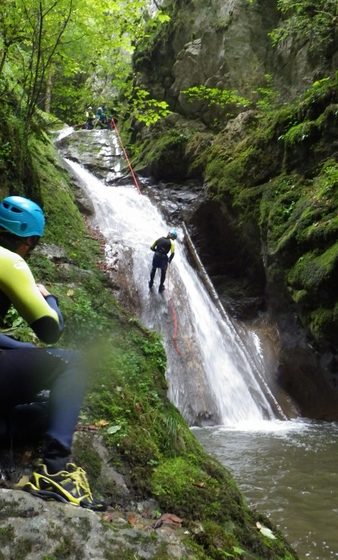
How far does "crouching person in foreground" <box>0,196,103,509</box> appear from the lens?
2.17 metres

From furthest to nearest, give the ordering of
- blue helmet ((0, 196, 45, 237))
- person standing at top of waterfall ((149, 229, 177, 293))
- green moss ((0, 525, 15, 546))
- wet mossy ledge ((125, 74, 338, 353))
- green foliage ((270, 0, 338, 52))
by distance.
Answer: green foliage ((270, 0, 338, 52)) → person standing at top of waterfall ((149, 229, 177, 293)) → wet mossy ledge ((125, 74, 338, 353)) → blue helmet ((0, 196, 45, 237)) → green moss ((0, 525, 15, 546))

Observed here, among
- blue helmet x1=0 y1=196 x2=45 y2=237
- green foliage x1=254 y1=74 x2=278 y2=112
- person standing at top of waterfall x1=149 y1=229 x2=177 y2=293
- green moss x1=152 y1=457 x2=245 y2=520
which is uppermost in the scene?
green foliage x1=254 y1=74 x2=278 y2=112

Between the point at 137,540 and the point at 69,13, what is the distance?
6.46 meters

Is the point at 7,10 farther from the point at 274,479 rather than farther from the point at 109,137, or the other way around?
the point at 109,137

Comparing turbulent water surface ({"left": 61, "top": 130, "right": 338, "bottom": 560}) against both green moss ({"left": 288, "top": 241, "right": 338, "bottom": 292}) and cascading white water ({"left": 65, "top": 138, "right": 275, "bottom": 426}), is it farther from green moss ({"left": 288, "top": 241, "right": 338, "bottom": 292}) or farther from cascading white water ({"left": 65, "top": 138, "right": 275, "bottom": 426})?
green moss ({"left": 288, "top": 241, "right": 338, "bottom": 292})

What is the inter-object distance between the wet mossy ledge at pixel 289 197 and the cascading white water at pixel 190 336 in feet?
5.29

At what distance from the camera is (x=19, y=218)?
239 cm

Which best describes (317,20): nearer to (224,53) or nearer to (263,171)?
(263,171)

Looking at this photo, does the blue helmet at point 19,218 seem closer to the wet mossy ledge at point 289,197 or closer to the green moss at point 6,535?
the green moss at point 6,535

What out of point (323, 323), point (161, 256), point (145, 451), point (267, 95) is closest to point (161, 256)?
point (161, 256)

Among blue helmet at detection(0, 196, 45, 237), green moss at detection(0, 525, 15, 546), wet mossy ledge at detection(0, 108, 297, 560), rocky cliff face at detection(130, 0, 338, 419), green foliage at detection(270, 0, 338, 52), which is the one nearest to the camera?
green moss at detection(0, 525, 15, 546)

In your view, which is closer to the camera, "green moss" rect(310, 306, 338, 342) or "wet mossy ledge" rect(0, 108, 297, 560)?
"wet mossy ledge" rect(0, 108, 297, 560)

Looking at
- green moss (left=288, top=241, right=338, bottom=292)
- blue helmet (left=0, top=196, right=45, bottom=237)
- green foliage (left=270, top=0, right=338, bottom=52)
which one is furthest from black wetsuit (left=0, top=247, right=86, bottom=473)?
green foliage (left=270, top=0, right=338, bottom=52)

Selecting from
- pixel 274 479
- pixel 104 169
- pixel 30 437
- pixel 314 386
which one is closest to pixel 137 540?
pixel 30 437
